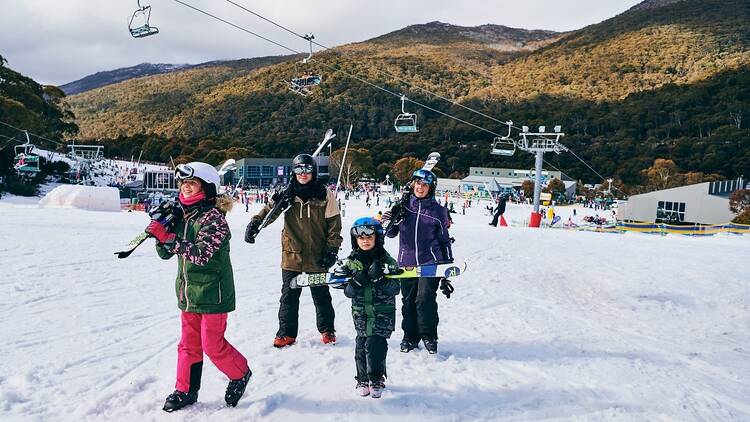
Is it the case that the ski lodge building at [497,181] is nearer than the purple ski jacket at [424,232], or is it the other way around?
the purple ski jacket at [424,232]

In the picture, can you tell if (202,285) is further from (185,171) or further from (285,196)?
(285,196)

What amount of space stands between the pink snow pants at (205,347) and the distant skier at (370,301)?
0.76 m

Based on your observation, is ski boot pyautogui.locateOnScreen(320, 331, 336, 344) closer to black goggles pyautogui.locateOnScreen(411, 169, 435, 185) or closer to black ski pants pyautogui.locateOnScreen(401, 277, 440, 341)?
black ski pants pyautogui.locateOnScreen(401, 277, 440, 341)

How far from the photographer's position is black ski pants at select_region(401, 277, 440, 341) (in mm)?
4102

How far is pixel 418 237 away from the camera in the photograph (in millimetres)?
4281

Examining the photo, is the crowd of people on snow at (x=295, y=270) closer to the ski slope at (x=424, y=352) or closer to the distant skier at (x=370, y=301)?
the distant skier at (x=370, y=301)

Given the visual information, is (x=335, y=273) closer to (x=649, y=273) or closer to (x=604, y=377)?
(x=604, y=377)


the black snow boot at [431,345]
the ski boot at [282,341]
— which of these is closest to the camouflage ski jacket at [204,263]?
the ski boot at [282,341]

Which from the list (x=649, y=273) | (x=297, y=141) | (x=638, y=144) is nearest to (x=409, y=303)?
(x=649, y=273)

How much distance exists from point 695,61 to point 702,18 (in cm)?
3992

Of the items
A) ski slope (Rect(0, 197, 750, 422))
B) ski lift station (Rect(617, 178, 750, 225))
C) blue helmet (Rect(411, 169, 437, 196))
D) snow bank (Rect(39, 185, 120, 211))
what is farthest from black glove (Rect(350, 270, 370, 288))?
ski lift station (Rect(617, 178, 750, 225))

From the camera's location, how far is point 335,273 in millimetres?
3268

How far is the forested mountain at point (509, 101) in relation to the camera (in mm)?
83438

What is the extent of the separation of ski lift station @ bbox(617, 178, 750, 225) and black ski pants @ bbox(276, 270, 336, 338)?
36.6 m
